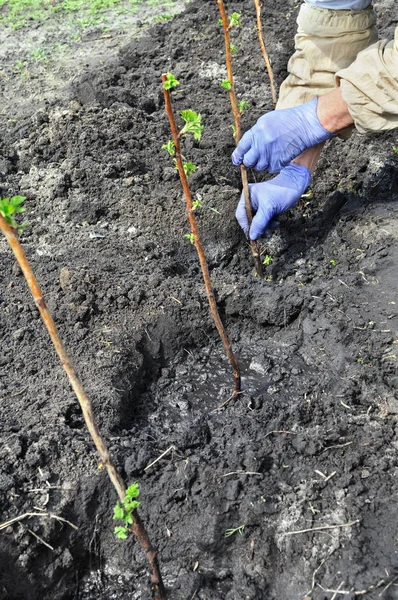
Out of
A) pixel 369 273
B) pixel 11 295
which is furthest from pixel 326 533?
pixel 11 295

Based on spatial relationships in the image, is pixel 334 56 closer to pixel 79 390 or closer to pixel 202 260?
pixel 202 260

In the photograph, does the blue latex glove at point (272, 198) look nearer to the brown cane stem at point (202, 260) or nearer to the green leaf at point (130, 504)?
the brown cane stem at point (202, 260)

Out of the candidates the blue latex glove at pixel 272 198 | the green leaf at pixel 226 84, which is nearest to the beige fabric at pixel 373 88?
the blue latex glove at pixel 272 198

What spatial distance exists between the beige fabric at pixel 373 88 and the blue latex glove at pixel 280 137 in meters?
0.26

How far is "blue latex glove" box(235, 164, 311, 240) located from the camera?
11.5 ft

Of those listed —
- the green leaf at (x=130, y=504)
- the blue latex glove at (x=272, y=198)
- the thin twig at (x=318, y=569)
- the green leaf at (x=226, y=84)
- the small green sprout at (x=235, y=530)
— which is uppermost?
the green leaf at (x=226, y=84)

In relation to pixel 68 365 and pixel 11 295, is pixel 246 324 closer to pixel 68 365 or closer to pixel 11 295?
pixel 11 295

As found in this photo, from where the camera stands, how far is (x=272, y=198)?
356 cm

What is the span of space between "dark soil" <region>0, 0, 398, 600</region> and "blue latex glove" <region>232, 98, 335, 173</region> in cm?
45

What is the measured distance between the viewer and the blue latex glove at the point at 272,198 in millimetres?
3518

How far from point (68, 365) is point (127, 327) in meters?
1.32

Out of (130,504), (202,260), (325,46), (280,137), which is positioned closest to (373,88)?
(280,137)

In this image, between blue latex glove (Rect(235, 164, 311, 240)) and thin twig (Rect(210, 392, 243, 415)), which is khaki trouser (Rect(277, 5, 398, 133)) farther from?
thin twig (Rect(210, 392, 243, 415))

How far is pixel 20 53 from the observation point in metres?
6.11
